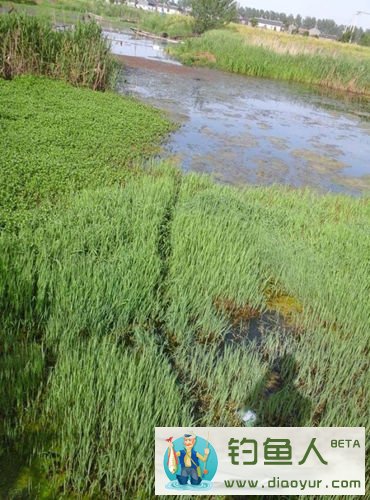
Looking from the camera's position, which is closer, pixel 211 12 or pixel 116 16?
pixel 211 12

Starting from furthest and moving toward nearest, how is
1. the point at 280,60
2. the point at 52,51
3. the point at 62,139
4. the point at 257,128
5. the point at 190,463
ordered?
the point at 280,60 < the point at 257,128 < the point at 52,51 < the point at 62,139 < the point at 190,463

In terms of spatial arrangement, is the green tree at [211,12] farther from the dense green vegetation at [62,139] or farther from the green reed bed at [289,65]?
the dense green vegetation at [62,139]

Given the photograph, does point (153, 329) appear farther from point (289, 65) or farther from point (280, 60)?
point (280, 60)

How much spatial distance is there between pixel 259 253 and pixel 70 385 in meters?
2.83

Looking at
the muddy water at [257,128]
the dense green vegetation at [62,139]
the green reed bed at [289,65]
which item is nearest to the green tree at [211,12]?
the green reed bed at [289,65]

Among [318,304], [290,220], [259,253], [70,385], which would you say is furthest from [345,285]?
[70,385]

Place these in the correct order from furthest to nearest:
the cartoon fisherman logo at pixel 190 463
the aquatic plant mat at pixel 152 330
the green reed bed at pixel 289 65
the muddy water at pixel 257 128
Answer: the green reed bed at pixel 289 65 < the muddy water at pixel 257 128 < the aquatic plant mat at pixel 152 330 < the cartoon fisherman logo at pixel 190 463

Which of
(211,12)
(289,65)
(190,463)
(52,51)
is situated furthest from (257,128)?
(211,12)

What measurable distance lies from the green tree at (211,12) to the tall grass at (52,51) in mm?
23749

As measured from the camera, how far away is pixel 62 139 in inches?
283

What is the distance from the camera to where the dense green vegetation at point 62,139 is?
5309mm

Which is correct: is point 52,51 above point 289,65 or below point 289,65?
below

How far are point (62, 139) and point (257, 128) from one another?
6.66 meters

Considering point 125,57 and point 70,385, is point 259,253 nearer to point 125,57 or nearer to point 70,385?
point 70,385
